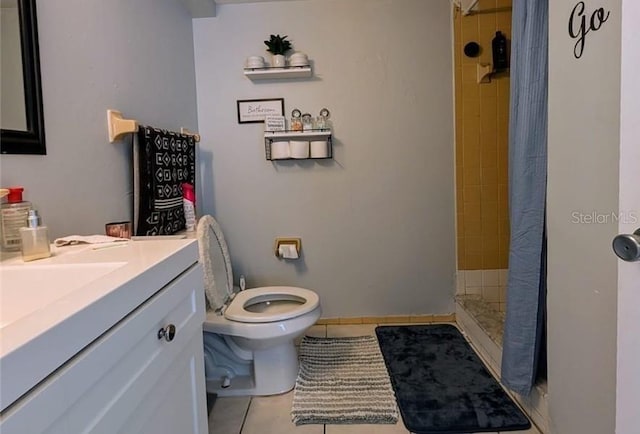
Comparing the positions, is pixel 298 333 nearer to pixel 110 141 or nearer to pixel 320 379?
pixel 320 379

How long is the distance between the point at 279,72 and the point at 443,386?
1.87 meters

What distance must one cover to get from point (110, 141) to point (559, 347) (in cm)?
169

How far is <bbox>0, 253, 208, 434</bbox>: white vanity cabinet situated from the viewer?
0.51m

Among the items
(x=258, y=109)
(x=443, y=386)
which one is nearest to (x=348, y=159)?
(x=258, y=109)

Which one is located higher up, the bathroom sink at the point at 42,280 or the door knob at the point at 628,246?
the door knob at the point at 628,246

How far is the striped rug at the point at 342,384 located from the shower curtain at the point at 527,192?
565 millimetres

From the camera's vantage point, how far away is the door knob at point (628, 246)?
69 centimetres

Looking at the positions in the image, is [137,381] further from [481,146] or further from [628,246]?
[481,146]

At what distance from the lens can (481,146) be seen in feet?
8.11

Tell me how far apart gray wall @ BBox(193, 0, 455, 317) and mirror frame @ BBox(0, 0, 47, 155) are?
54.2 inches

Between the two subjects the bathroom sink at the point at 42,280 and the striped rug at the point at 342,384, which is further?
the striped rug at the point at 342,384

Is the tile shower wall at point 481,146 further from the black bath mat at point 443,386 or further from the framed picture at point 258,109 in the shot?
the framed picture at point 258,109

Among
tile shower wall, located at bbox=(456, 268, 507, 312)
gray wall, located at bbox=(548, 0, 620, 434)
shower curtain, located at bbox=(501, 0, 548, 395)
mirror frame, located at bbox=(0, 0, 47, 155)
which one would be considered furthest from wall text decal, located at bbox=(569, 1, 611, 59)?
tile shower wall, located at bbox=(456, 268, 507, 312)

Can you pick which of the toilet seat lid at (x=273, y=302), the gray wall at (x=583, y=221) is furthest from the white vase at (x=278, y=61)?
the gray wall at (x=583, y=221)
